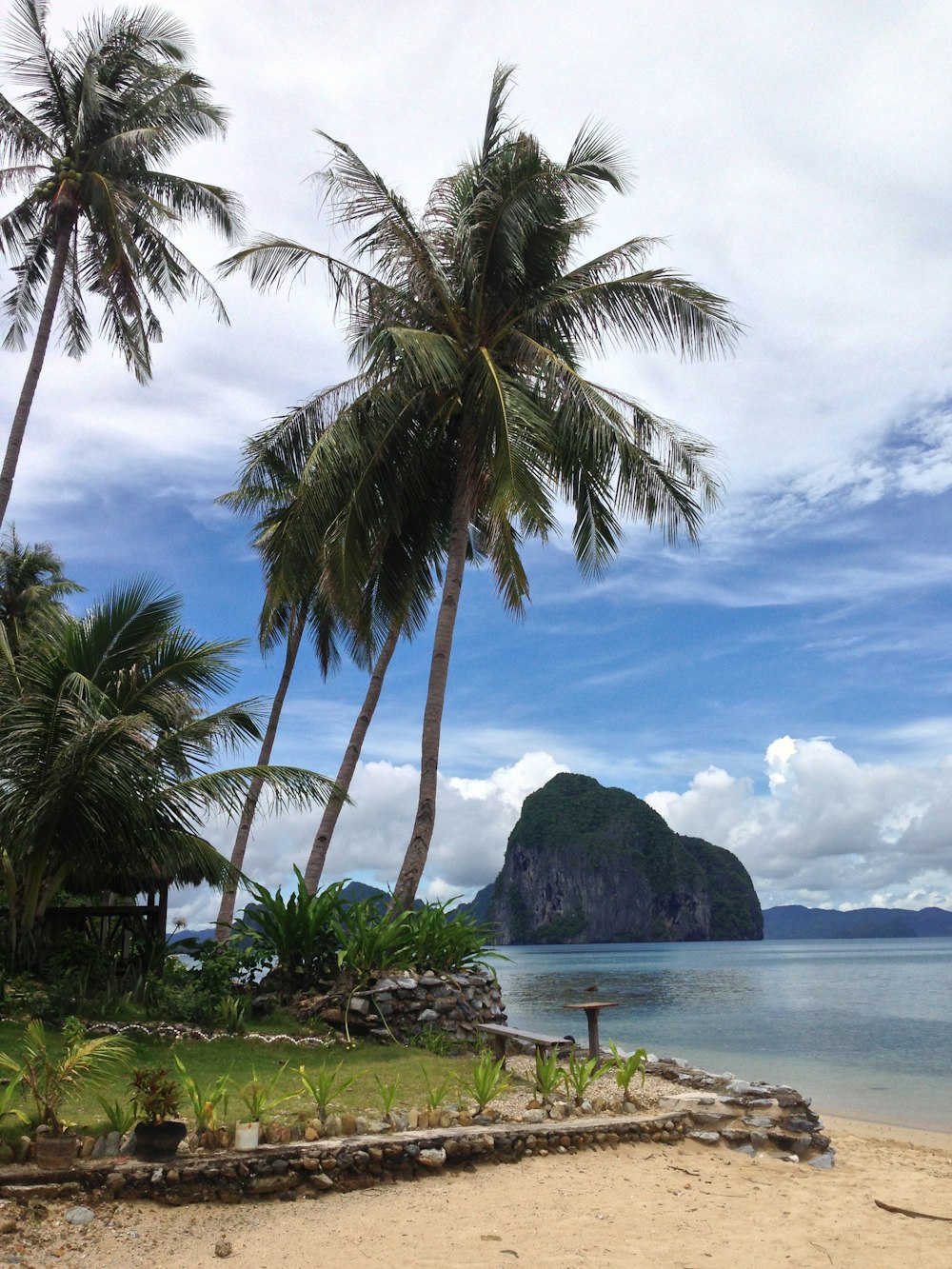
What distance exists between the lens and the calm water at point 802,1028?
48.0 ft

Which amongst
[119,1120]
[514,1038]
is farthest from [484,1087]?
[514,1038]

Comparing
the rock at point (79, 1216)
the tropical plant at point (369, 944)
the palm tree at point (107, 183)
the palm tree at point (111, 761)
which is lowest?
the rock at point (79, 1216)

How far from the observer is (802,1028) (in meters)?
23.0

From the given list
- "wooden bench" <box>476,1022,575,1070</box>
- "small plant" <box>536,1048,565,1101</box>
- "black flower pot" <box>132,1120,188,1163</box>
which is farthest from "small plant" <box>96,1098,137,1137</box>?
"wooden bench" <box>476,1022,575,1070</box>

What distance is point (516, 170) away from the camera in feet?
41.0

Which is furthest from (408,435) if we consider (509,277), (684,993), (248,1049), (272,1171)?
(684,993)

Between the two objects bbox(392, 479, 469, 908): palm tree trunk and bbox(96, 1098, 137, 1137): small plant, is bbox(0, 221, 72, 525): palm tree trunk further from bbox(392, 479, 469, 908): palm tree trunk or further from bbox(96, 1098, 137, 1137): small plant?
bbox(96, 1098, 137, 1137): small plant

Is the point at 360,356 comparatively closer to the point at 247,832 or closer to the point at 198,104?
the point at 198,104

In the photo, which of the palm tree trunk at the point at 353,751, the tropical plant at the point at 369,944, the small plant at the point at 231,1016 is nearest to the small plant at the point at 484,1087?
the tropical plant at the point at 369,944

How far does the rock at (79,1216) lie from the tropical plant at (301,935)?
18.5 ft

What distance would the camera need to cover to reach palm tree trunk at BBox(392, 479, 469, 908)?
11.5 m

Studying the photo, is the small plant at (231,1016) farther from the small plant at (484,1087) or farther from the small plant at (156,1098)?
the small plant at (156,1098)

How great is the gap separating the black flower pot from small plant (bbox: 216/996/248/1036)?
411cm

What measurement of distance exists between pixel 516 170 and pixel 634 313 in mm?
2424
